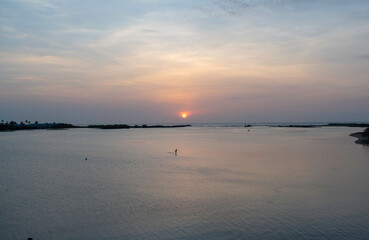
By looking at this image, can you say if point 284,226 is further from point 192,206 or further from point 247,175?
point 247,175

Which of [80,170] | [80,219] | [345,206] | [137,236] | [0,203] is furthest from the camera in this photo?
[80,170]

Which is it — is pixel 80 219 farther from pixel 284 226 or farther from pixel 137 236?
pixel 284 226

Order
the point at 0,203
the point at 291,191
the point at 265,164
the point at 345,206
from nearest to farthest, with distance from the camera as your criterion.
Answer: the point at 345,206 < the point at 0,203 < the point at 291,191 < the point at 265,164

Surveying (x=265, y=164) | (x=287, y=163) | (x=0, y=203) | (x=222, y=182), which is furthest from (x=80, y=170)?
(x=287, y=163)

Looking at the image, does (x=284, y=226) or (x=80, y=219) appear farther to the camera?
(x=80, y=219)

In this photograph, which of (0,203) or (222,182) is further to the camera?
(222,182)

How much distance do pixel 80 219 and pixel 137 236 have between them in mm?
3258

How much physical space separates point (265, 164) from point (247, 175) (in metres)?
5.98

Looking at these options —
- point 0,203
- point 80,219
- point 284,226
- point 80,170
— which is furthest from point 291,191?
point 80,170

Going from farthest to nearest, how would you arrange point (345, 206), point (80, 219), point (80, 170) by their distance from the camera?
1. point (80, 170)
2. point (345, 206)
3. point (80, 219)

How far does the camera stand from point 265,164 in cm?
2788

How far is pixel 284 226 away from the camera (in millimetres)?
11867

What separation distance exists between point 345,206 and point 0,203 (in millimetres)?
16709

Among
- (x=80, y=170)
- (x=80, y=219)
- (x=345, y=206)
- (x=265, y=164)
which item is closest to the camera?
(x=80, y=219)
